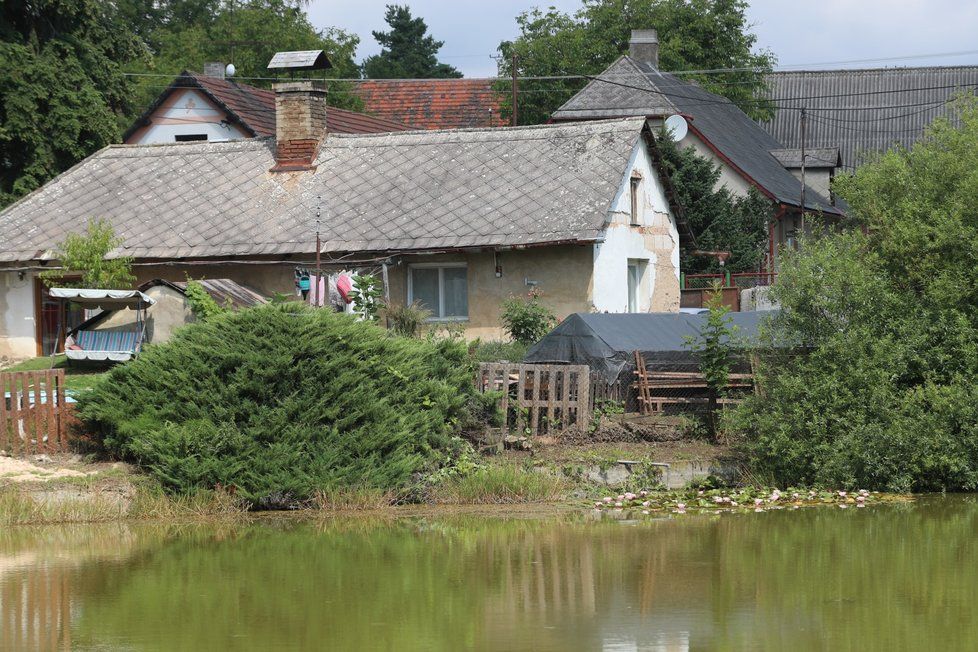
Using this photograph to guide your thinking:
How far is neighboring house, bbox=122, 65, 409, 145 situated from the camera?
3612 cm

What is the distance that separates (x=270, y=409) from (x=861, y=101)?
1873 inches

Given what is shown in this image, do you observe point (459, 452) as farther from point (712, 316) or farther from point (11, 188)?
point (11, 188)

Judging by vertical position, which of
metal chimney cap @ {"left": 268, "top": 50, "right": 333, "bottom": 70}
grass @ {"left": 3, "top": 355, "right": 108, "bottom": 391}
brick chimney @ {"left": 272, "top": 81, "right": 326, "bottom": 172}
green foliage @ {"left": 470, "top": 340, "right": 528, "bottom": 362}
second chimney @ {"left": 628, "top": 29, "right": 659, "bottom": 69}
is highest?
second chimney @ {"left": 628, "top": 29, "right": 659, "bottom": 69}

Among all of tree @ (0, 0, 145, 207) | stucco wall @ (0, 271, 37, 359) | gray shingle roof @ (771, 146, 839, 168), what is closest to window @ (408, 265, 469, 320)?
stucco wall @ (0, 271, 37, 359)

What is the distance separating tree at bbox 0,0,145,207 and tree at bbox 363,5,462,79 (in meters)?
46.5

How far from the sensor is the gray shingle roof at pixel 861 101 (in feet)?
182

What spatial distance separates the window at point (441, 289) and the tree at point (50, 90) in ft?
41.4

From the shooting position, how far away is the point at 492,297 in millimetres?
23922

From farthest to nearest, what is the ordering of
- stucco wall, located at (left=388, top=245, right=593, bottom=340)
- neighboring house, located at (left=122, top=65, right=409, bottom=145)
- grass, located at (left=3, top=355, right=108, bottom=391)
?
Answer: 1. neighboring house, located at (left=122, top=65, right=409, bottom=145)
2. stucco wall, located at (left=388, top=245, right=593, bottom=340)
3. grass, located at (left=3, top=355, right=108, bottom=391)

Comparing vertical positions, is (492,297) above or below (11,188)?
below

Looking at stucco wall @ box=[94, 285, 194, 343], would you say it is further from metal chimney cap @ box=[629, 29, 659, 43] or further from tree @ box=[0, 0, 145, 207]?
metal chimney cap @ box=[629, 29, 659, 43]

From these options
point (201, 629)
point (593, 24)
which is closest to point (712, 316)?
A: point (201, 629)

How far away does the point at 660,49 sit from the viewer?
49188 millimetres

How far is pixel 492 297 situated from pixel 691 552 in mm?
11824
